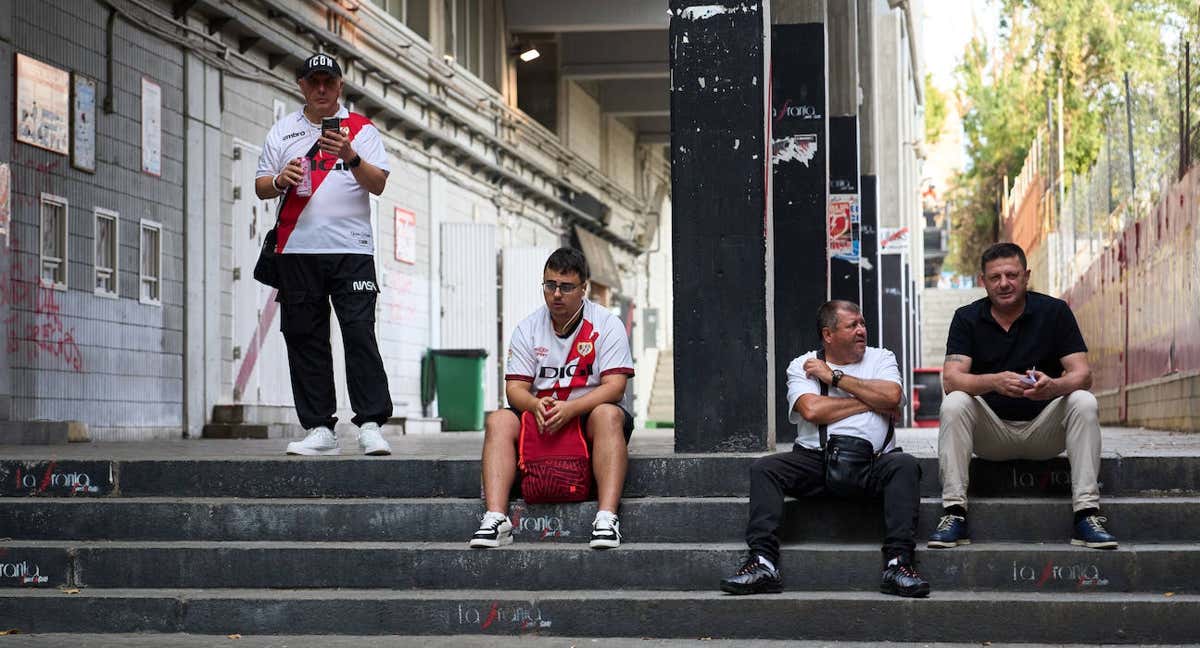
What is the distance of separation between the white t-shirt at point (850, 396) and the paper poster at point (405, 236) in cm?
1329

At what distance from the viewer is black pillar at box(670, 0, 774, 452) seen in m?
7.27

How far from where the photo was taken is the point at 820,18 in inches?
432

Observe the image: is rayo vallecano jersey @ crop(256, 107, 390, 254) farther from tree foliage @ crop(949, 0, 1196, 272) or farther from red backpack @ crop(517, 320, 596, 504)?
tree foliage @ crop(949, 0, 1196, 272)

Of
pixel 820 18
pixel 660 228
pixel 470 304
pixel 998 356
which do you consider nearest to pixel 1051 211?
pixel 660 228

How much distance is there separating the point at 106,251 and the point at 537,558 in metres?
7.13

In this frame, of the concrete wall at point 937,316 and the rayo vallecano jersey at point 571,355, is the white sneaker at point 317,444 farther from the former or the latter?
the concrete wall at point 937,316

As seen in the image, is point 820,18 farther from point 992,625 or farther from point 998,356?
point 992,625

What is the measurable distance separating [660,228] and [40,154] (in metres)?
27.1

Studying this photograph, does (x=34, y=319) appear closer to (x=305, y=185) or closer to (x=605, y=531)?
(x=305, y=185)

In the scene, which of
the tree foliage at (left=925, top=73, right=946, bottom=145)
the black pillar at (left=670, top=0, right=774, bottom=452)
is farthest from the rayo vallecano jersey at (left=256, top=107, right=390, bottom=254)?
the tree foliage at (left=925, top=73, right=946, bottom=145)

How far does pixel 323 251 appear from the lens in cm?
777

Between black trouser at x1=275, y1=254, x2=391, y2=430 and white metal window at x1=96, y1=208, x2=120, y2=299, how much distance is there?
16.4ft

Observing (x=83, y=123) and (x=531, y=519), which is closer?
(x=531, y=519)

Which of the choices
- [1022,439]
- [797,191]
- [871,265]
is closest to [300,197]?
[1022,439]
